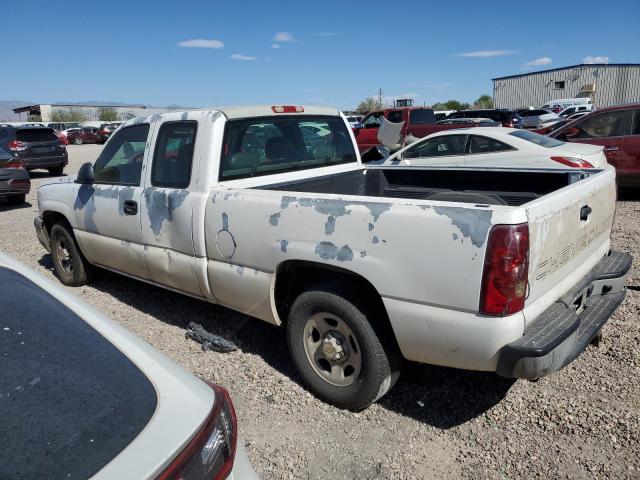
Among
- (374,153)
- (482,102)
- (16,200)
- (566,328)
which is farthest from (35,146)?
(482,102)

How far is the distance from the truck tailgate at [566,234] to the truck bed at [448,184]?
0.39 m

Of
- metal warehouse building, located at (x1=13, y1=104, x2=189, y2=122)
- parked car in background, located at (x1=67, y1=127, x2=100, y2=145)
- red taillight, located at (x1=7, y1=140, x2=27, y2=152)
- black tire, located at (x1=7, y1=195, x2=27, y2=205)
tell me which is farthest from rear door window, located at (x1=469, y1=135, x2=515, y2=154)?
metal warehouse building, located at (x1=13, y1=104, x2=189, y2=122)

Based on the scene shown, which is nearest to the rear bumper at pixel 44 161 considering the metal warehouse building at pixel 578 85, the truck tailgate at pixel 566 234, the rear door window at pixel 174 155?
the rear door window at pixel 174 155

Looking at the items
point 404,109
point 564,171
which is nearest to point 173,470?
point 564,171

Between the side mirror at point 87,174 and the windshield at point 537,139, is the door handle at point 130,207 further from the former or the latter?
the windshield at point 537,139

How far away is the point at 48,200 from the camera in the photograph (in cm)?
537

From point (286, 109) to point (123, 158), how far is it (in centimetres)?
156

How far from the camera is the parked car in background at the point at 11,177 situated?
1077 cm

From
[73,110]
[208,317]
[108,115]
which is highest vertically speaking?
[73,110]

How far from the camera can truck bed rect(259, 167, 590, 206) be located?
3.80 m

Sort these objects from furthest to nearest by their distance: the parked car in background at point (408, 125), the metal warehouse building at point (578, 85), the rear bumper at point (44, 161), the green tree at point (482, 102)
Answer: the green tree at point (482, 102)
the metal warehouse building at point (578, 85)
the parked car in background at point (408, 125)
the rear bumper at point (44, 161)

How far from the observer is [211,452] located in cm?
152

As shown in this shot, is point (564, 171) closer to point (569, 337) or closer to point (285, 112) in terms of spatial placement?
point (569, 337)

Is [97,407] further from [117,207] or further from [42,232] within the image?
[42,232]
